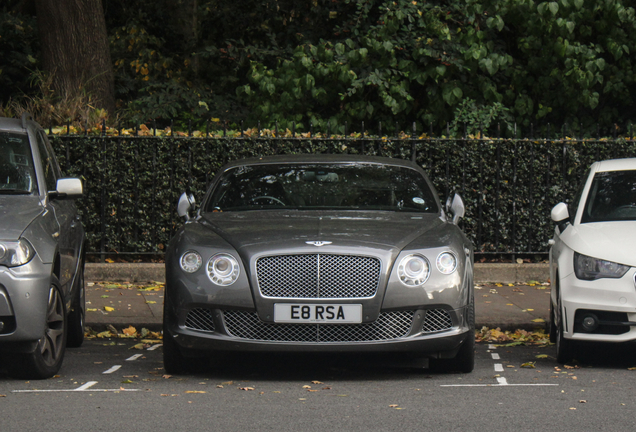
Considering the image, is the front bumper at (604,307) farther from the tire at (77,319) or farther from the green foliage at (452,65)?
the green foliage at (452,65)

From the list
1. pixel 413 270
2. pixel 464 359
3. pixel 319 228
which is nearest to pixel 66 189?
pixel 319 228

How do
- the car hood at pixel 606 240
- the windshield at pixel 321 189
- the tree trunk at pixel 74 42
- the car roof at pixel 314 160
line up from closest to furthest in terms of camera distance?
the car hood at pixel 606 240
the windshield at pixel 321 189
the car roof at pixel 314 160
the tree trunk at pixel 74 42

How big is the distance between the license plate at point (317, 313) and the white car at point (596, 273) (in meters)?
1.69

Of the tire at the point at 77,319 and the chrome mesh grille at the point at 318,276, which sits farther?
the tire at the point at 77,319

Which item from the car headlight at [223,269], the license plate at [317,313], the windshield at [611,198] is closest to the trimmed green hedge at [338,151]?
the windshield at [611,198]

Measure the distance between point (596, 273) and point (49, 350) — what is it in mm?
3722

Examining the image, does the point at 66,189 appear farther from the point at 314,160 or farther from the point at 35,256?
the point at 314,160

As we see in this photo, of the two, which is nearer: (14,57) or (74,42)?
(74,42)

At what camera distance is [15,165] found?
7410 mm

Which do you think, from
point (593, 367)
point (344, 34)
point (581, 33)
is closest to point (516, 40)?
point (581, 33)

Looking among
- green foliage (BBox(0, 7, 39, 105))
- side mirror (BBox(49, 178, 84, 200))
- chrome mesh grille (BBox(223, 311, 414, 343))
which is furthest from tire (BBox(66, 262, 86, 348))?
green foliage (BBox(0, 7, 39, 105))

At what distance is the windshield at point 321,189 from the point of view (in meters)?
7.75

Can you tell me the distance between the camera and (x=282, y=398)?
6.10m

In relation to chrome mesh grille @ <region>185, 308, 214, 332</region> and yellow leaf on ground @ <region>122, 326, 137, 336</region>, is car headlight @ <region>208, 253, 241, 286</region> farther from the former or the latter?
yellow leaf on ground @ <region>122, 326, 137, 336</region>
